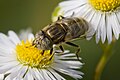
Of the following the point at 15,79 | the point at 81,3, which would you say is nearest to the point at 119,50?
the point at 81,3

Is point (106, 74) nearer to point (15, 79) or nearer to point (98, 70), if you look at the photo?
point (98, 70)

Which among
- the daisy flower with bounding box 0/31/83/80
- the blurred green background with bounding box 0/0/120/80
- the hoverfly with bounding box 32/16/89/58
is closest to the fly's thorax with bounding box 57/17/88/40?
the hoverfly with bounding box 32/16/89/58

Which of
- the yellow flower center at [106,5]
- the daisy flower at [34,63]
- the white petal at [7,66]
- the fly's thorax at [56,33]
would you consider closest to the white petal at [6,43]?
the daisy flower at [34,63]

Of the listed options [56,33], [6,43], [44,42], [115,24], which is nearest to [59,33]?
[56,33]

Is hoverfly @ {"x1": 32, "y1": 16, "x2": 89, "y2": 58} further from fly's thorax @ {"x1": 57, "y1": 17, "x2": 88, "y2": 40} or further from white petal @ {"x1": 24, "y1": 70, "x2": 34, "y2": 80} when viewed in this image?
white petal @ {"x1": 24, "y1": 70, "x2": 34, "y2": 80}

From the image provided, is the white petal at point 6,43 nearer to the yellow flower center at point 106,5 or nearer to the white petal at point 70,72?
the white petal at point 70,72

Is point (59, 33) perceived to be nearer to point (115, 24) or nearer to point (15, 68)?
point (15, 68)
